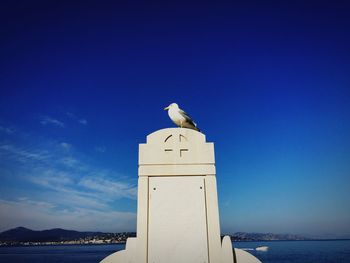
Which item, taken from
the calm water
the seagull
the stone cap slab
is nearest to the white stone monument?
the stone cap slab

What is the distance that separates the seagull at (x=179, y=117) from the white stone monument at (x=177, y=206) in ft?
1.94

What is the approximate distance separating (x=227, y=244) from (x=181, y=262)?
2.86 ft

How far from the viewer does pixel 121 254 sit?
16.5ft

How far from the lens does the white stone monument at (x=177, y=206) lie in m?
4.66

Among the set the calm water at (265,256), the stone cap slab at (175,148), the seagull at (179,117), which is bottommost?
the calm water at (265,256)

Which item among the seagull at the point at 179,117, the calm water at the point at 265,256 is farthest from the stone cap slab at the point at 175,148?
the calm water at the point at 265,256

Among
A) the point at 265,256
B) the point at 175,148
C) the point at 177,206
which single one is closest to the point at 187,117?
the point at 175,148

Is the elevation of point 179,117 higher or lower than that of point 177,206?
higher

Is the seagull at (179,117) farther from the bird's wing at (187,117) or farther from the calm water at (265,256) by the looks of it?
the calm water at (265,256)

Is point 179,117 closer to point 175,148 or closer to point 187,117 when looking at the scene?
point 187,117

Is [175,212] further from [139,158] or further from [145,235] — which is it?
[139,158]

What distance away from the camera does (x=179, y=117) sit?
5.86 m

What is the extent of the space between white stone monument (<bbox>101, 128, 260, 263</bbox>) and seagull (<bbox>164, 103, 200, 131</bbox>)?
59cm

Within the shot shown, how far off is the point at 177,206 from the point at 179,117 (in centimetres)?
192
